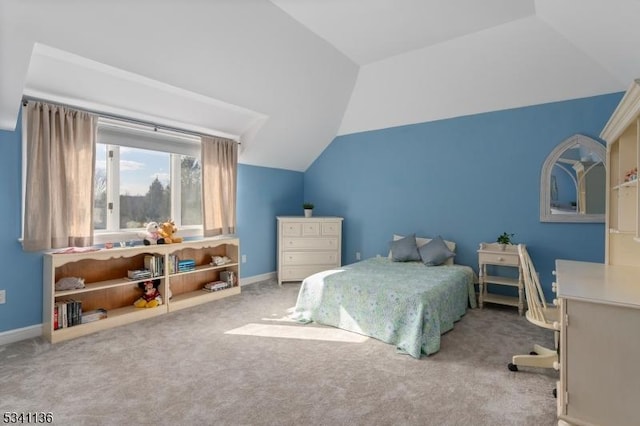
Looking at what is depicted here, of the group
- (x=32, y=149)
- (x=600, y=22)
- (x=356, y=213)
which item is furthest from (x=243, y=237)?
(x=600, y=22)

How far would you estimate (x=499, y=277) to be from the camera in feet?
13.4

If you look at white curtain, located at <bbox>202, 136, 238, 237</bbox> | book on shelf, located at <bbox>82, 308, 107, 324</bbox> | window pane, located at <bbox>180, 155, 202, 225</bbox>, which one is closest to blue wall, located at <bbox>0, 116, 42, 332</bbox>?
book on shelf, located at <bbox>82, 308, 107, 324</bbox>

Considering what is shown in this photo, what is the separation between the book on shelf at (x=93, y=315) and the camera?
3.10 m

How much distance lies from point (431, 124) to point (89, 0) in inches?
162

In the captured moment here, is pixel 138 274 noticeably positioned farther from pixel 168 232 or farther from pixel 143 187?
pixel 143 187

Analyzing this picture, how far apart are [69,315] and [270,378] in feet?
6.84

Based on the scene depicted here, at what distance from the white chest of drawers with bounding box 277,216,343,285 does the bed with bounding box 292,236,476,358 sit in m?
1.35

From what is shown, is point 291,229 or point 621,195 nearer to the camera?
point 621,195

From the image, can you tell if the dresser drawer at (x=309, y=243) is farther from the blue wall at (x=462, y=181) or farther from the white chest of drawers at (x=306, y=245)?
the blue wall at (x=462, y=181)

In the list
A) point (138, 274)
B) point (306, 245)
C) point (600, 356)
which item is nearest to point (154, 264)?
point (138, 274)

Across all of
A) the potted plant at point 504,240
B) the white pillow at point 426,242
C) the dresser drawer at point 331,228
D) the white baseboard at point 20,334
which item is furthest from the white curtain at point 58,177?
the potted plant at point 504,240

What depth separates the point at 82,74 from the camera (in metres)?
2.99

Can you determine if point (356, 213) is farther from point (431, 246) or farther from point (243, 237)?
point (243, 237)

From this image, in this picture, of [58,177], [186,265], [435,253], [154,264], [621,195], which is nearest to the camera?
[621,195]
